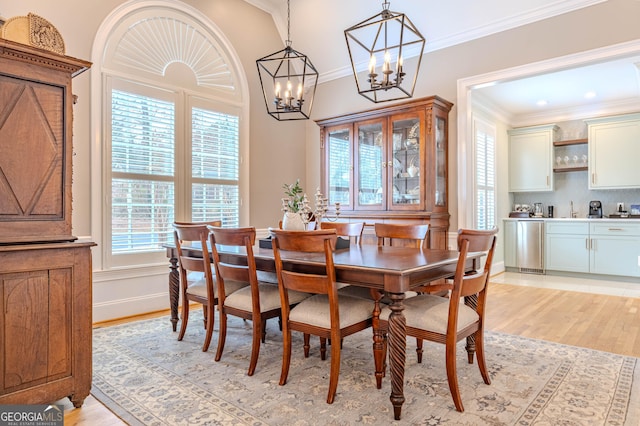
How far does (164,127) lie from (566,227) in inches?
230

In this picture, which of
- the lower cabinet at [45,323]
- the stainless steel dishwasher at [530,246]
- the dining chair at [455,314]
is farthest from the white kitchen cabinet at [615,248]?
the lower cabinet at [45,323]

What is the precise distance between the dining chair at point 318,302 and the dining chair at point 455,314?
0.17m

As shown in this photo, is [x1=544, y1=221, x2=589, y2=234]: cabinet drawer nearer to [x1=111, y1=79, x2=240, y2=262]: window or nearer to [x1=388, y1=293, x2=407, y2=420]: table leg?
[x1=111, y1=79, x2=240, y2=262]: window

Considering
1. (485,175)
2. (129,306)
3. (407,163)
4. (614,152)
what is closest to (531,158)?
(614,152)

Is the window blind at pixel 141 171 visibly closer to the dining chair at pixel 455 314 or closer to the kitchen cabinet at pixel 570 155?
the dining chair at pixel 455 314

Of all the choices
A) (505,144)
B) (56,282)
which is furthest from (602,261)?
(56,282)

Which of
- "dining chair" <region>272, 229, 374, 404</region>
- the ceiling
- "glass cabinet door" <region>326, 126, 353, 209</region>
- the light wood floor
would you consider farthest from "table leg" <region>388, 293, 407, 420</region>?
the ceiling

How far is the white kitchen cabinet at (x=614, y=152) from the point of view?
5648 mm

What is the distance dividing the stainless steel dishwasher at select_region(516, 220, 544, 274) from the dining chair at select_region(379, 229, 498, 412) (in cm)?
471

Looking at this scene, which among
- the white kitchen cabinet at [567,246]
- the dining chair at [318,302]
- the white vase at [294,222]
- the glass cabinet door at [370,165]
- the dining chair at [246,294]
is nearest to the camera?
the dining chair at [318,302]

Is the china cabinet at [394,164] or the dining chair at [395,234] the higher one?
the china cabinet at [394,164]

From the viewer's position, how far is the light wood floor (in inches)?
79.0

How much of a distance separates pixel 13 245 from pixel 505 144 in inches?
264

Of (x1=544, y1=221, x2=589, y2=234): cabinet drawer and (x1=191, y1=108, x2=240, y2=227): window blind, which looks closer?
(x1=191, y1=108, x2=240, y2=227): window blind
